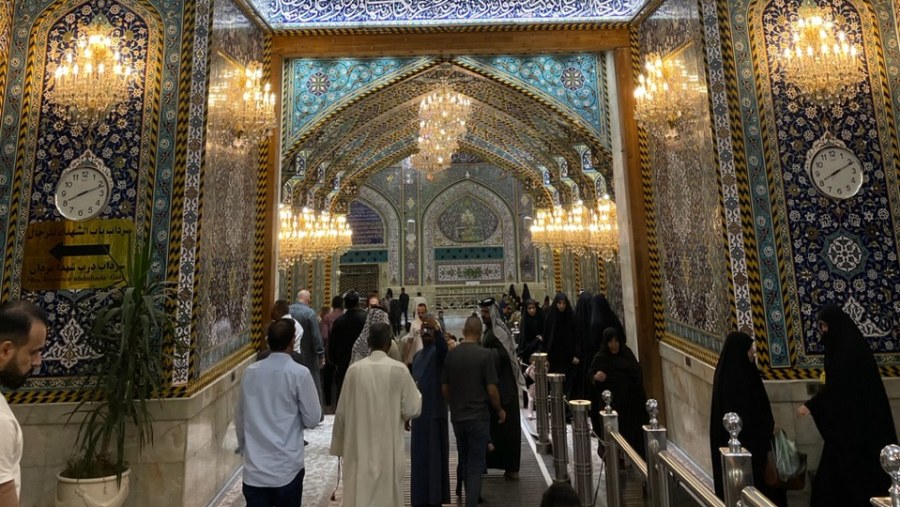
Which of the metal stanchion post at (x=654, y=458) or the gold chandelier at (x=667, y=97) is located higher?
the gold chandelier at (x=667, y=97)

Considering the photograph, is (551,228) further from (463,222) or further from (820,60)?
(463,222)

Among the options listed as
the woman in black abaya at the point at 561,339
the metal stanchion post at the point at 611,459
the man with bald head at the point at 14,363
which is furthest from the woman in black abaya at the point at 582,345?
the man with bald head at the point at 14,363

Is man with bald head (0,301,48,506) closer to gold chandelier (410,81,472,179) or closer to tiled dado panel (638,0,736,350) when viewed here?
tiled dado panel (638,0,736,350)

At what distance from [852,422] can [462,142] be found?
8934 mm

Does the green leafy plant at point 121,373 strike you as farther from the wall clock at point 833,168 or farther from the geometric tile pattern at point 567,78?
the geometric tile pattern at point 567,78

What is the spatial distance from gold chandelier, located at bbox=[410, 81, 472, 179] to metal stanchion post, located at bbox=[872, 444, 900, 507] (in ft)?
19.9

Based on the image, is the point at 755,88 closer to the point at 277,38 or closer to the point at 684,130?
the point at 684,130

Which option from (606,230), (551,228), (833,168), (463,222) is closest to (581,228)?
(606,230)

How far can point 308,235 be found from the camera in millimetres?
9430

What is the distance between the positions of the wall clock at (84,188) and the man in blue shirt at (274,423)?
194cm

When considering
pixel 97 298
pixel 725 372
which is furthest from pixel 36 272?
pixel 725 372

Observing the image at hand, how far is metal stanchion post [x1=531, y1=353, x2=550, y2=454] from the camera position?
430 centimetres

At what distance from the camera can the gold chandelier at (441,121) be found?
674 centimetres

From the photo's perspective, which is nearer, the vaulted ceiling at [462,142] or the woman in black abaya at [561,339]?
the woman in black abaya at [561,339]
